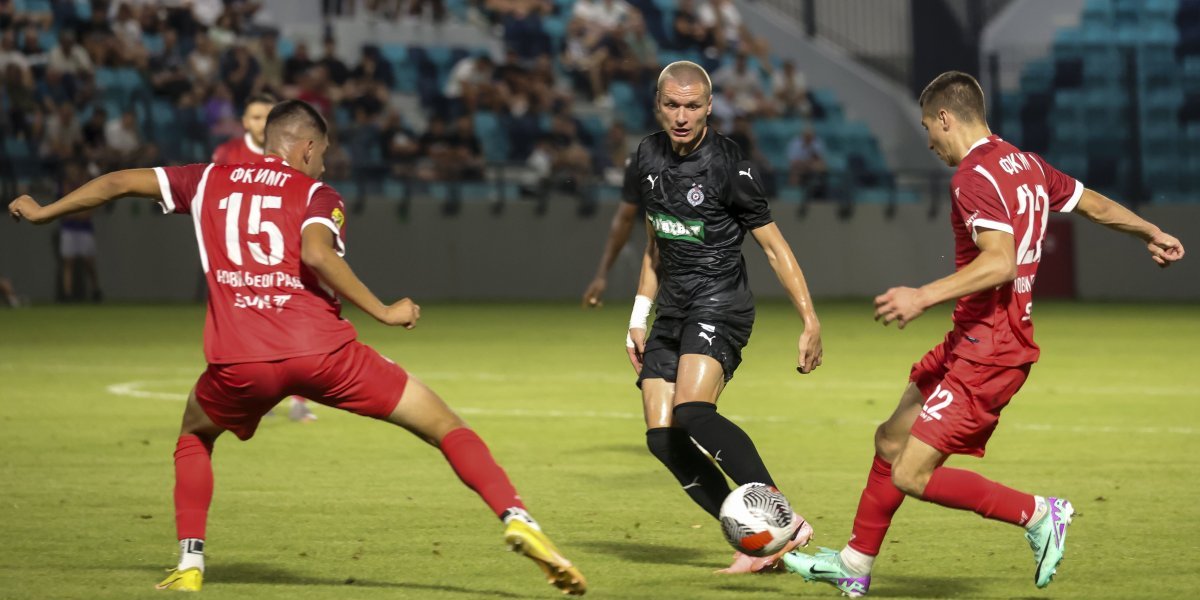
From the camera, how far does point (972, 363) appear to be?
6.15 meters

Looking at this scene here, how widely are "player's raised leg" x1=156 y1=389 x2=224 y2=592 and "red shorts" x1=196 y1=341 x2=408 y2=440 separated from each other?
21 centimetres

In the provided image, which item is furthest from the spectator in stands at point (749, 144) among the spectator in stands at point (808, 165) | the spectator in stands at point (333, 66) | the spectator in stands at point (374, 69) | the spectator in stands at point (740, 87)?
the spectator in stands at point (333, 66)

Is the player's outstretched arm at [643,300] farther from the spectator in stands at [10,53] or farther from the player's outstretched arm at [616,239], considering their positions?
the spectator in stands at [10,53]

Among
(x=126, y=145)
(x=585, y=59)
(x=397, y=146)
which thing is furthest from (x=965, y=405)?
(x=585, y=59)

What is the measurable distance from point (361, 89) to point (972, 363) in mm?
20430

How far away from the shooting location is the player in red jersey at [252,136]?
450 inches

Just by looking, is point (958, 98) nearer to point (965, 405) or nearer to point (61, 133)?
point (965, 405)

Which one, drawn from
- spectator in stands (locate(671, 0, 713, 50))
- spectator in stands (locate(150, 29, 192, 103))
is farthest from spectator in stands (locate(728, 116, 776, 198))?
spectator in stands (locate(150, 29, 192, 103))

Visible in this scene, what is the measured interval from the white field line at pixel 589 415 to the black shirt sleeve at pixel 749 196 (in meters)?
5.23

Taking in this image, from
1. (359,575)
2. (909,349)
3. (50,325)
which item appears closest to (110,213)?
(50,325)

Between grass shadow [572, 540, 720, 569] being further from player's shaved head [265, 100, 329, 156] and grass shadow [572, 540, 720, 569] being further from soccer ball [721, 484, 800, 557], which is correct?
player's shaved head [265, 100, 329, 156]

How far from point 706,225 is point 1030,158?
1270mm

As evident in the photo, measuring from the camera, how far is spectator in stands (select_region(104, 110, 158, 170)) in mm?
23422

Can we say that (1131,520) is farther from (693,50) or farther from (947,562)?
(693,50)
